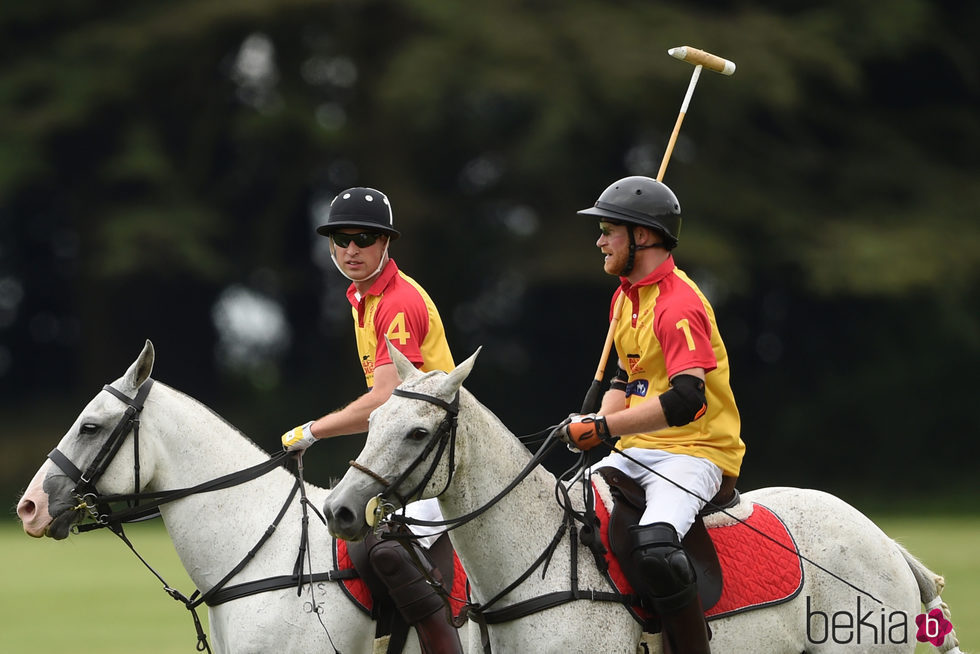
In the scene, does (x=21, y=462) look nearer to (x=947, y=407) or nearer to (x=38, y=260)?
(x=38, y=260)

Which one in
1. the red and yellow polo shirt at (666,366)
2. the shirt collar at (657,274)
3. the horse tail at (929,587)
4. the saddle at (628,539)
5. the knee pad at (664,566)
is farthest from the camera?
the horse tail at (929,587)

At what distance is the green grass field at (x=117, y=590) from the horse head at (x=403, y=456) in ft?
18.1

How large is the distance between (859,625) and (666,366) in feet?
4.54

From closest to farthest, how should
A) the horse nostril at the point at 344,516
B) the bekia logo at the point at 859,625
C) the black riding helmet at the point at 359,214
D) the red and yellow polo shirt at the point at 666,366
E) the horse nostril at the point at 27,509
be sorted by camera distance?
the horse nostril at the point at 344,516
the red and yellow polo shirt at the point at 666,366
the bekia logo at the point at 859,625
the horse nostril at the point at 27,509
the black riding helmet at the point at 359,214

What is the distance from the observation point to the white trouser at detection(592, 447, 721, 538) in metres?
5.00

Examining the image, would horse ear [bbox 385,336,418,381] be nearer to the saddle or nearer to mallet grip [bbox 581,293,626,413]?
mallet grip [bbox 581,293,626,413]

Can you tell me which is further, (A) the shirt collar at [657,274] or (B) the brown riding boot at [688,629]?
(A) the shirt collar at [657,274]

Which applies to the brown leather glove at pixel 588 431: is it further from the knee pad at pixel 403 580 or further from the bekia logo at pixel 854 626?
the bekia logo at pixel 854 626

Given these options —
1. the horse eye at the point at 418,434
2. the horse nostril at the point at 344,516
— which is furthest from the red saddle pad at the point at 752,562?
the horse nostril at the point at 344,516

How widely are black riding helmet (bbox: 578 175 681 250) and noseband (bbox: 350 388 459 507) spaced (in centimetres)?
106

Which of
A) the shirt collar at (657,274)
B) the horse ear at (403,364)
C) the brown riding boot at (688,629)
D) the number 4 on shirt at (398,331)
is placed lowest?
the brown riding boot at (688,629)

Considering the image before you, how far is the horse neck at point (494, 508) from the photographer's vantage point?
4.85 metres

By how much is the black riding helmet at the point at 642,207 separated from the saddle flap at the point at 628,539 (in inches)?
39.2

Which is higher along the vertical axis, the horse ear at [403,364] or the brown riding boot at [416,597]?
the horse ear at [403,364]
